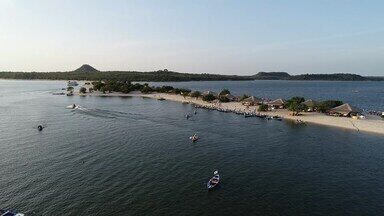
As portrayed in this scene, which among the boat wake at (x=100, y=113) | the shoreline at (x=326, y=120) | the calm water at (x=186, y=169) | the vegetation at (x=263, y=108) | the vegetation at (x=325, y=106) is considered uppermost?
the vegetation at (x=325, y=106)

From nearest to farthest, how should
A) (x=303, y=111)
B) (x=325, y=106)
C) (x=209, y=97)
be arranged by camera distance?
(x=325, y=106), (x=303, y=111), (x=209, y=97)

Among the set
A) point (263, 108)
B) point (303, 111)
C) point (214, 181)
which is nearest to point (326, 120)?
point (303, 111)

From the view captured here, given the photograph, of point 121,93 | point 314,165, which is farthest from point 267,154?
point 121,93

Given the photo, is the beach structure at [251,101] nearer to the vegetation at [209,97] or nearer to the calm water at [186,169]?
the vegetation at [209,97]

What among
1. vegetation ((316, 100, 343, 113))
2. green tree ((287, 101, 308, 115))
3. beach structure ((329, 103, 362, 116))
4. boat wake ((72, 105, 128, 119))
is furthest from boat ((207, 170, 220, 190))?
vegetation ((316, 100, 343, 113))

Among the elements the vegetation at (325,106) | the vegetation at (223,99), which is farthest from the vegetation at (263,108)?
the vegetation at (223,99)

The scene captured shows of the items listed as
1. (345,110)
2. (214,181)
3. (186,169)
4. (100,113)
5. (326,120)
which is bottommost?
(186,169)

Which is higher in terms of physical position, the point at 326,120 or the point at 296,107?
the point at 296,107

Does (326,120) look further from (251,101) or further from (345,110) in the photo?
(251,101)
